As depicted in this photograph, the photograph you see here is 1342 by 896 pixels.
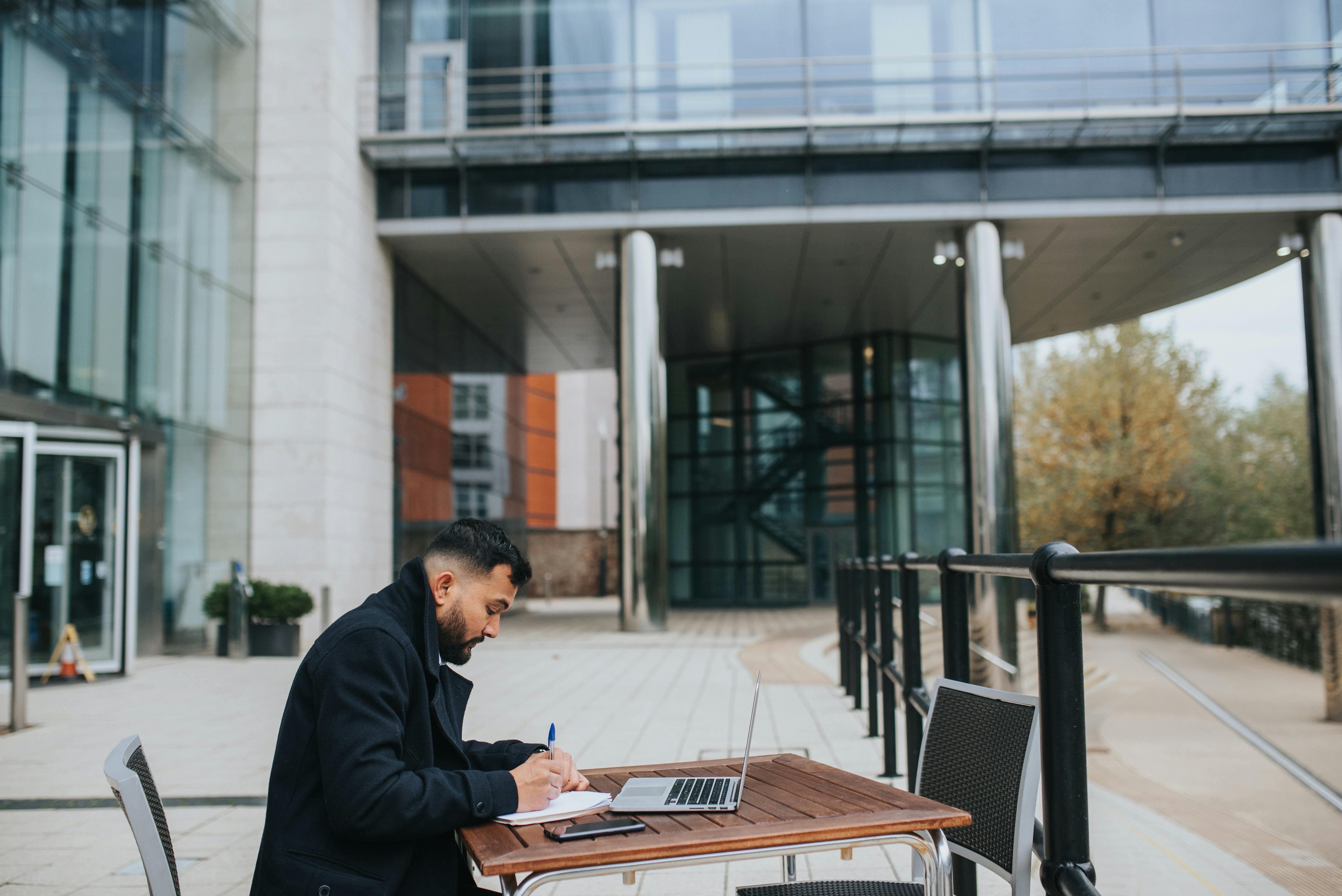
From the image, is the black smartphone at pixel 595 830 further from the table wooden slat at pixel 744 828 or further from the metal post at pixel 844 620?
the metal post at pixel 844 620

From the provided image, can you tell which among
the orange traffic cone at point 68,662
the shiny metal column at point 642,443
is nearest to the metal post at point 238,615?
the orange traffic cone at point 68,662

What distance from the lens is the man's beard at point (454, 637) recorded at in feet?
7.16

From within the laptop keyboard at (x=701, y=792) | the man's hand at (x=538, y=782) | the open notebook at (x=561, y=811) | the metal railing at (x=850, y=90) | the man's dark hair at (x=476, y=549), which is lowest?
the open notebook at (x=561, y=811)

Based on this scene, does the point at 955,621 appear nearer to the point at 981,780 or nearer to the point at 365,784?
the point at 981,780

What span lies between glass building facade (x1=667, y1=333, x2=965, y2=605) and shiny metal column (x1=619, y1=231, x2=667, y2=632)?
878 cm

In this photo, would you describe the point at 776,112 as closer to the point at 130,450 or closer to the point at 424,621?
the point at 130,450

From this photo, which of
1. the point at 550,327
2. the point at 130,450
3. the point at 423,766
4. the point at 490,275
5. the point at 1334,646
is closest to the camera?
the point at 423,766

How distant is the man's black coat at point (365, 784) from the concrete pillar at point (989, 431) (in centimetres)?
1274

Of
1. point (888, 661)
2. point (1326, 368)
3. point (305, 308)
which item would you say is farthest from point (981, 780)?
point (1326, 368)

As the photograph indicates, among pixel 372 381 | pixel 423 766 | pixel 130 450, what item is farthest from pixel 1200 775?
pixel 423 766

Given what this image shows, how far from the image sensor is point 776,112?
51.1 ft

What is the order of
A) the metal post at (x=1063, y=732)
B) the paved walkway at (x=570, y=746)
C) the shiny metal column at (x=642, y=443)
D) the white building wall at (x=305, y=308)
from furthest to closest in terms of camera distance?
the shiny metal column at (x=642, y=443)
the white building wall at (x=305, y=308)
the paved walkway at (x=570, y=746)
the metal post at (x=1063, y=732)

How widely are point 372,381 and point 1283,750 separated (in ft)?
86.6

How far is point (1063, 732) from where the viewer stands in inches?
64.9
